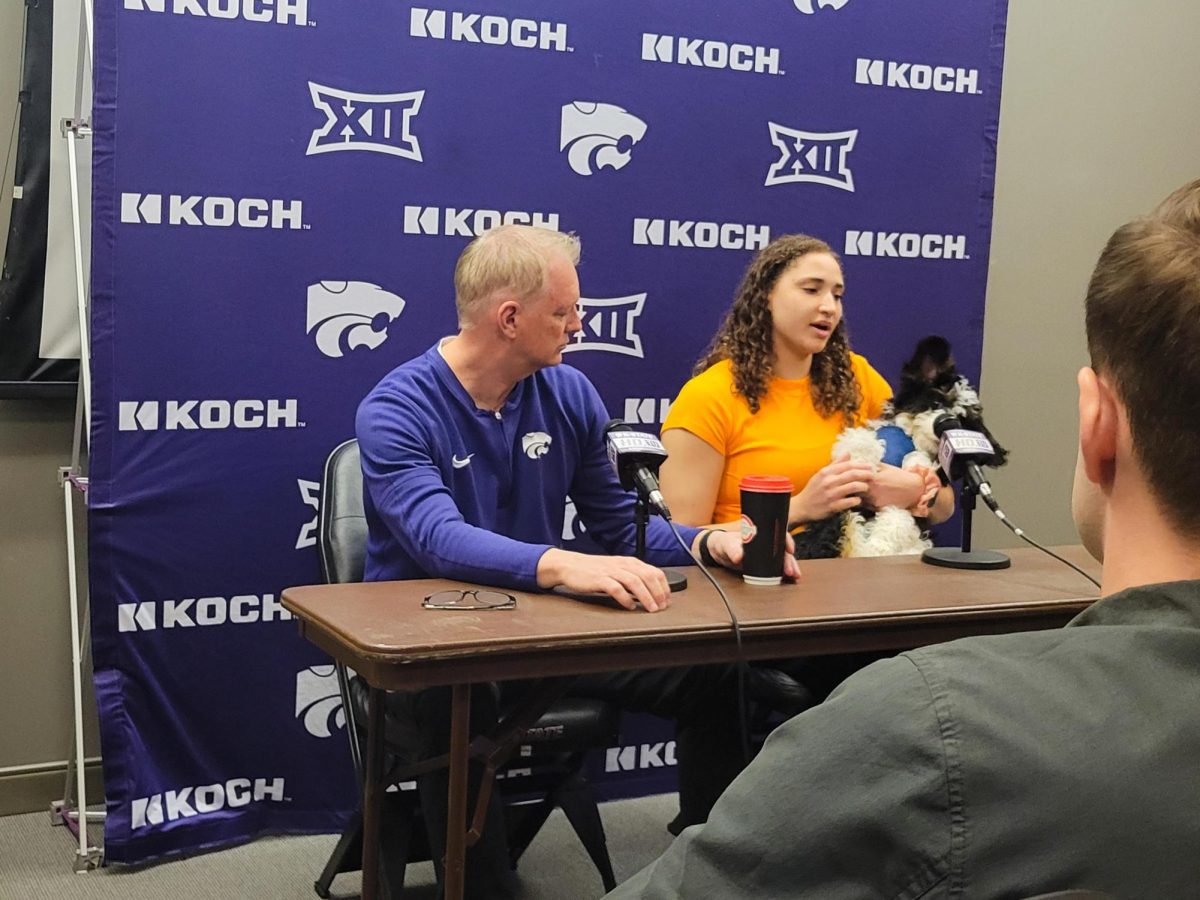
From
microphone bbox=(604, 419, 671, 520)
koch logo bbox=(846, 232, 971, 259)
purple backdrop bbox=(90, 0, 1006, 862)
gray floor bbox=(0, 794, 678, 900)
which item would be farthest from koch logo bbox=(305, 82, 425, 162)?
gray floor bbox=(0, 794, 678, 900)

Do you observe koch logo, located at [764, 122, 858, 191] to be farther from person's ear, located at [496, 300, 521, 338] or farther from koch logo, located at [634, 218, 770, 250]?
person's ear, located at [496, 300, 521, 338]

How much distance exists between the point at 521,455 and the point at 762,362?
0.75m

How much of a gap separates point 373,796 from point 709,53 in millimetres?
2027

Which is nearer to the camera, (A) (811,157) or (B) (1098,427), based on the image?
(B) (1098,427)

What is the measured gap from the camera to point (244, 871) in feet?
9.51

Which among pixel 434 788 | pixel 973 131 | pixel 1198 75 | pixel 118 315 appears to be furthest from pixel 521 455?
pixel 1198 75

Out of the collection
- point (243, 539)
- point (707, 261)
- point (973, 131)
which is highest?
point (973, 131)

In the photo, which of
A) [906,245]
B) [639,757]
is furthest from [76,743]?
[906,245]

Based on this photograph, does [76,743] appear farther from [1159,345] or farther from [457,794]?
[1159,345]

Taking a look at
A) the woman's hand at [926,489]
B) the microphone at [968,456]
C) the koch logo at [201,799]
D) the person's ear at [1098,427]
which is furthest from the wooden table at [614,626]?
the person's ear at [1098,427]

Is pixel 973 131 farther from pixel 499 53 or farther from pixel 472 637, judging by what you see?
pixel 472 637

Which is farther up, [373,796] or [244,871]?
[373,796]

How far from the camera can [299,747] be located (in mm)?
3098

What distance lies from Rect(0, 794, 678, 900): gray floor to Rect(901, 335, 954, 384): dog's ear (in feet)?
4.15
